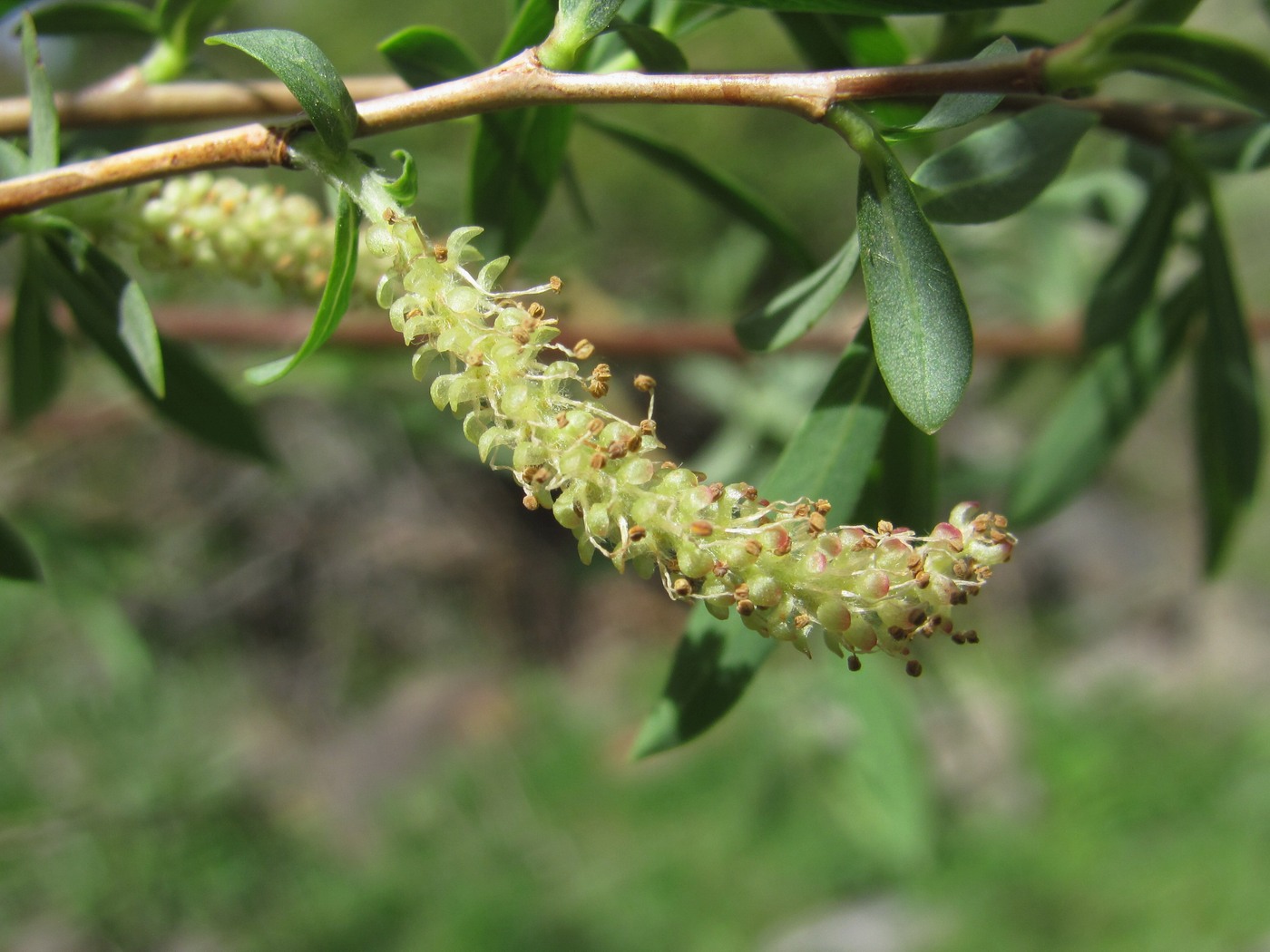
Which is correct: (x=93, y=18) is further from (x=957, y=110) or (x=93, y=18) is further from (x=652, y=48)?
(x=957, y=110)

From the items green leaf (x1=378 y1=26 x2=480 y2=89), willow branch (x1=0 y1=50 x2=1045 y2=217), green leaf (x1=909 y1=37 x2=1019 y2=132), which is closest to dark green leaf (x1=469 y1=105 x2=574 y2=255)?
green leaf (x1=378 y1=26 x2=480 y2=89)

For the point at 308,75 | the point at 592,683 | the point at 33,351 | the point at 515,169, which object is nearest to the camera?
the point at 308,75

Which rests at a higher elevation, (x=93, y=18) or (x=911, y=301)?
(x=911, y=301)

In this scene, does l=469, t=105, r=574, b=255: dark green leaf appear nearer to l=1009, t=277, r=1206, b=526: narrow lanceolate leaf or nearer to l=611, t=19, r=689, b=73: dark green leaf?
l=611, t=19, r=689, b=73: dark green leaf

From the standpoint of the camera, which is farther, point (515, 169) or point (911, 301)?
point (515, 169)

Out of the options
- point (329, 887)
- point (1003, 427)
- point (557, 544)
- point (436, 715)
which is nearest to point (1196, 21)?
point (1003, 427)

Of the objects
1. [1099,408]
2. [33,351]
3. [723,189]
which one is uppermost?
[723,189]

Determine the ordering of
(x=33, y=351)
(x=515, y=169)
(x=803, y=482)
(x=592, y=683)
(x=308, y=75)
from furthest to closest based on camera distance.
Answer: (x=592, y=683) < (x=33, y=351) < (x=515, y=169) < (x=803, y=482) < (x=308, y=75)

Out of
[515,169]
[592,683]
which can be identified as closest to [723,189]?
[515,169]
